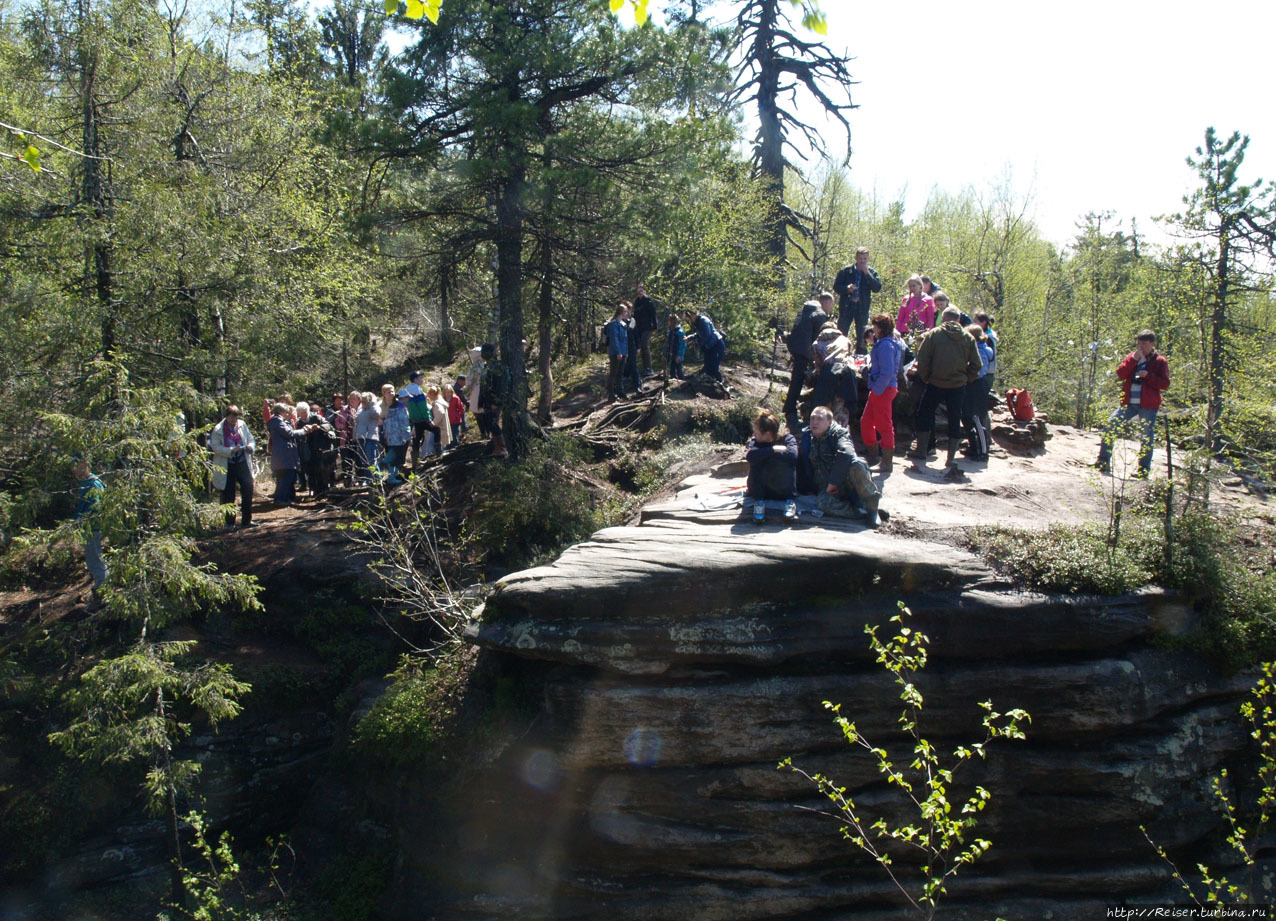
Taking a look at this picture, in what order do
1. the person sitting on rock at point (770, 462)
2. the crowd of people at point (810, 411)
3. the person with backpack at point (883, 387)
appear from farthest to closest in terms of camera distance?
the person with backpack at point (883, 387) → the crowd of people at point (810, 411) → the person sitting on rock at point (770, 462)

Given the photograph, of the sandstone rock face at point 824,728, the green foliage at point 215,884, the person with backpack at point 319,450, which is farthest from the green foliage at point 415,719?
the person with backpack at point 319,450

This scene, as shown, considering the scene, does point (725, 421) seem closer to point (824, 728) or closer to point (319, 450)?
point (319, 450)

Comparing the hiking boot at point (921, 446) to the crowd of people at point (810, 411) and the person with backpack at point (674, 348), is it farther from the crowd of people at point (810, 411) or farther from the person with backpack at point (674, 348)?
the person with backpack at point (674, 348)

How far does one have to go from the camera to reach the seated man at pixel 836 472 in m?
9.81

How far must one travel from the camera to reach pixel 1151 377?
37.1 ft

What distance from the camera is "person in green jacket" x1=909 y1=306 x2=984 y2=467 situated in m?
11.4

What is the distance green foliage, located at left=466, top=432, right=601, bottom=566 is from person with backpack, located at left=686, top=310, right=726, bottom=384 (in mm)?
4873

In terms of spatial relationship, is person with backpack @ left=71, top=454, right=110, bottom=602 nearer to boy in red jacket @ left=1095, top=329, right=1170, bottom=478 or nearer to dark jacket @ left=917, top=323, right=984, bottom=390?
dark jacket @ left=917, top=323, right=984, bottom=390

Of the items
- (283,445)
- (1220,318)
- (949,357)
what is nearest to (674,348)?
(949,357)

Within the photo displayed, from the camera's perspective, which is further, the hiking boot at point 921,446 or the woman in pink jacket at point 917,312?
the woman in pink jacket at point 917,312

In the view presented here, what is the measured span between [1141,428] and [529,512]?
29.6 ft

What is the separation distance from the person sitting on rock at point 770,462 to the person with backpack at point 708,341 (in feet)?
25.7

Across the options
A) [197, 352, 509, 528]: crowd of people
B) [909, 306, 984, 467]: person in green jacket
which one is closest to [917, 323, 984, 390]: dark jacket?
[909, 306, 984, 467]: person in green jacket

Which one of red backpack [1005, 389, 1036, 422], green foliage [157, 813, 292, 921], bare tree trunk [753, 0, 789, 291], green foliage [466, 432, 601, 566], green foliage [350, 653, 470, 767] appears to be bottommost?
green foliage [157, 813, 292, 921]
